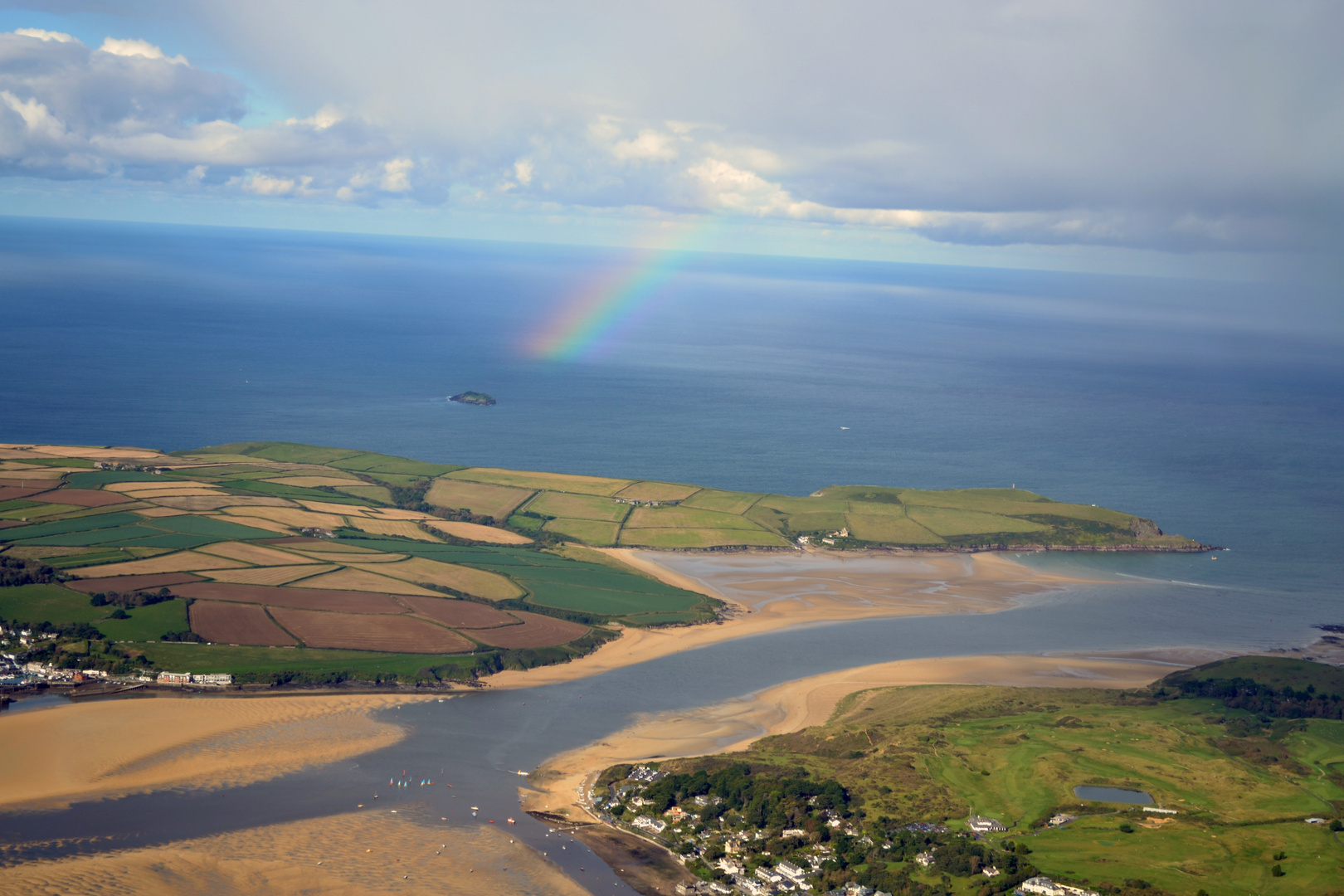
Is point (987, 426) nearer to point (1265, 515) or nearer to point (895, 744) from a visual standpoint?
point (1265, 515)

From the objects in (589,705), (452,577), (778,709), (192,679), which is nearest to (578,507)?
(452,577)

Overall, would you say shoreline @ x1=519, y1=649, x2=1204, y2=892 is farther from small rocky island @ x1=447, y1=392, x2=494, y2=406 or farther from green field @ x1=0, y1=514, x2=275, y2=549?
small rocky island @ x1=447, y1=392, x2=494, y2=406

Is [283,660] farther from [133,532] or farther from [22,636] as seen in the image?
[133,532]

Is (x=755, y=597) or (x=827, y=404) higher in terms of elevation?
(x=827, y=404)

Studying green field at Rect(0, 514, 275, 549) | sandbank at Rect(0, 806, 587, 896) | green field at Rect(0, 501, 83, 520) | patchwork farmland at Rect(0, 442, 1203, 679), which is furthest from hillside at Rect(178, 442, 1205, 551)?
sandbank at Rect(0, 806, 587, 896)

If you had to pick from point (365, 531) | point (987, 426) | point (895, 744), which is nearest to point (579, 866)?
point (895, 744)

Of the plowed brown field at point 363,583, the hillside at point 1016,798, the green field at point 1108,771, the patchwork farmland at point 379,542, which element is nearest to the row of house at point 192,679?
the patchwork farmland at point 379,542
